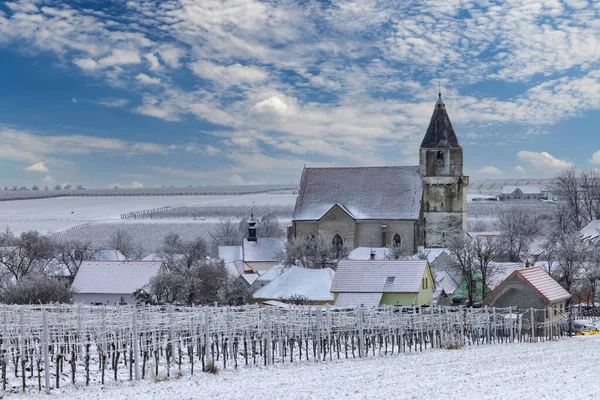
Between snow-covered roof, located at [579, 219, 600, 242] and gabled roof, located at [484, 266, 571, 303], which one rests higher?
snow-covered roof, located at [579, 219, 600, 242]

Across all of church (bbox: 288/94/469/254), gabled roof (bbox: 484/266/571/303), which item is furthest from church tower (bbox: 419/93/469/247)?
gabled roof (bbox: 484/266/571/303)

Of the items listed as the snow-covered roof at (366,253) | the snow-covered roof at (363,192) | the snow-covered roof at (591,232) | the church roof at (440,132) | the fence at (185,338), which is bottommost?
the fence at (185,338)

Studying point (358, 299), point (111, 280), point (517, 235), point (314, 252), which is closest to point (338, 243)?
point (314, 252)

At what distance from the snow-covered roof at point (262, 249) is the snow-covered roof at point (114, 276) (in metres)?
22.5

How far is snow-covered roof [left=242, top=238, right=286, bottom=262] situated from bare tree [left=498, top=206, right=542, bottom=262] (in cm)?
2330

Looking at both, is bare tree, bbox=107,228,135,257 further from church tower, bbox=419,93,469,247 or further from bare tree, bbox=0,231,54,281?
church tower, bbox=419,93,469,247

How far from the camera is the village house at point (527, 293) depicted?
39.0 meters

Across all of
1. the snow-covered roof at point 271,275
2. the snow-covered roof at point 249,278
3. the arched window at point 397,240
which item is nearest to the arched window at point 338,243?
the arched window at point 397,240

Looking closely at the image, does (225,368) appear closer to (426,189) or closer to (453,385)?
(453,385)

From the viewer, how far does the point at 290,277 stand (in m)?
49.3

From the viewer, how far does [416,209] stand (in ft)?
234

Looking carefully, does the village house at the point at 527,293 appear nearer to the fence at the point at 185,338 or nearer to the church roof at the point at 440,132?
the fence at the point at 185,338

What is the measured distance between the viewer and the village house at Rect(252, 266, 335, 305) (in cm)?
4616

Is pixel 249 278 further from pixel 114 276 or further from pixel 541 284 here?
pixel 541 284
